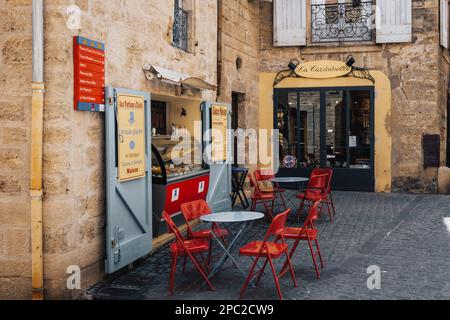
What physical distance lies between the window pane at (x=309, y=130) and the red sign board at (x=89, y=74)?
8463mm

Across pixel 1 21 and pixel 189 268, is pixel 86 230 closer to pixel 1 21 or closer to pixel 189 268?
pixel 189 268

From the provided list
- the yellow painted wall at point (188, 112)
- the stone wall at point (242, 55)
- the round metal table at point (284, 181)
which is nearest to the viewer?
the yellow painted wall at point (188, 112)

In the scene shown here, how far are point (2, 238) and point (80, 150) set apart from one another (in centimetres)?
113

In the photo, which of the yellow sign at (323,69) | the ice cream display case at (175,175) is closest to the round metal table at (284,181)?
the ice cream display case at (175,175)

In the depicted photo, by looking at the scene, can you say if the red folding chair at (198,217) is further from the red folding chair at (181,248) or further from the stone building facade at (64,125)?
the stone building facade at (64,125)

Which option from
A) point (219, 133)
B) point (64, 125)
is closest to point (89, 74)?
point (64, 125)

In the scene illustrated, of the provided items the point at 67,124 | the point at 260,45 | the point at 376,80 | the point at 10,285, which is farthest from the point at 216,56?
the point at 10,285

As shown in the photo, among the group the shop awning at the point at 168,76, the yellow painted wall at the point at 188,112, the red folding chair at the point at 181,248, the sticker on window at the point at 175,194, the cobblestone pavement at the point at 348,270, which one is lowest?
the cobblestone pavement at the point at 348,270

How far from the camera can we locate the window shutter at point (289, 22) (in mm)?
13547

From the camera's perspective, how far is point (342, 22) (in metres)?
Answer: 13.4

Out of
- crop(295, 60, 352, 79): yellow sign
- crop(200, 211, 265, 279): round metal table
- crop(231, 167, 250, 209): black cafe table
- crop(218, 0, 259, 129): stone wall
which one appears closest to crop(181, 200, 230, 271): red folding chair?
crop(200, 211, 265, 279): round metal table

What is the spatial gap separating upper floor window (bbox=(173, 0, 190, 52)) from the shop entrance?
510 centimetres

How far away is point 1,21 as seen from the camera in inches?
212

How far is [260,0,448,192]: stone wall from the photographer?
42.5 feet
